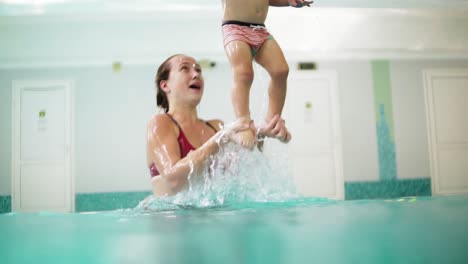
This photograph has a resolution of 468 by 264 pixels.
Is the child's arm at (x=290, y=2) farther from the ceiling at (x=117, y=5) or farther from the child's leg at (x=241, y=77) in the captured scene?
the ceiling at (x=117, y=5)

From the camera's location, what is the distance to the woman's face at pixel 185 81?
55.6 inches

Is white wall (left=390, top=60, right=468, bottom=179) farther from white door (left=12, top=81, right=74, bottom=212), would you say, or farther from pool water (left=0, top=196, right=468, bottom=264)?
pool water (left=0, top=196, right=468, bottom=264)

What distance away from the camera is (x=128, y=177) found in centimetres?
429

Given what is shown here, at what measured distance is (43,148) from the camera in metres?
4.27

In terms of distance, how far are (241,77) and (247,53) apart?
61mm

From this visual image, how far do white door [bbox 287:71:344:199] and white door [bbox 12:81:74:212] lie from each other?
2859 mm

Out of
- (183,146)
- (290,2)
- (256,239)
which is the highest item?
(290,2)

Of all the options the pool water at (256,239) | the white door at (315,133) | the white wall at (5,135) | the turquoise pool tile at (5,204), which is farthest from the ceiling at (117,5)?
the pool water at (256,239)

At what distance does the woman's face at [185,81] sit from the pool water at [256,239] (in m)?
0.84

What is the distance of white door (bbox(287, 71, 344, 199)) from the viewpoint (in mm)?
4816

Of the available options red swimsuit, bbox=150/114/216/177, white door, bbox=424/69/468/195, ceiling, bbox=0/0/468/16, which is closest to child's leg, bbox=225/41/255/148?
red swimsuit, bbox=150/114/216/177

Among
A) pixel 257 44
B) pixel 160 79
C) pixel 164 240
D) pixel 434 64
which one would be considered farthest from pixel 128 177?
pixel 434 64

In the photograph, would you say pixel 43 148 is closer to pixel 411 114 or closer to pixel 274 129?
pixel 274 129

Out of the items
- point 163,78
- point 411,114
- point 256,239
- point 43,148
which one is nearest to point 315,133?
point 411,114
